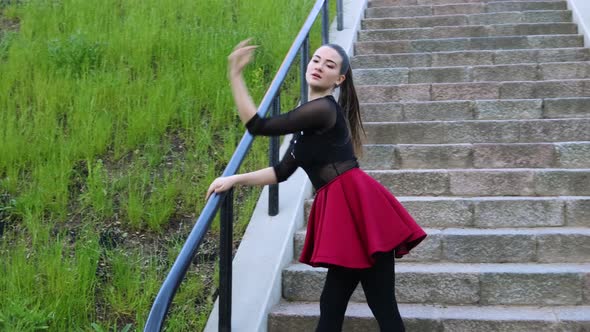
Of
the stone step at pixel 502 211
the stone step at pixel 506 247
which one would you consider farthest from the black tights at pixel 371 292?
the stone step at pixel 502 211

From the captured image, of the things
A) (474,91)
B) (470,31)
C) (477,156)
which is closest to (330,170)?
(477,156)

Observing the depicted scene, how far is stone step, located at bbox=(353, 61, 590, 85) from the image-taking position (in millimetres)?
5211

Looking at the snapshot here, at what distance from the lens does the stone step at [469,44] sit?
5.82 meters

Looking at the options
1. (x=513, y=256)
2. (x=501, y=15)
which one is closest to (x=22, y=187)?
(x=513, y=256)

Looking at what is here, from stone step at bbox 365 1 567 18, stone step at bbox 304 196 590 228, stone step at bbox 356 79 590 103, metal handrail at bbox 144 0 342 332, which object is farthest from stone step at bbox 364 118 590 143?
stone step at bbox 365 1 567 18

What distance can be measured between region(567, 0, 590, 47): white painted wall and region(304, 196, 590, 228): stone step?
2.66 m

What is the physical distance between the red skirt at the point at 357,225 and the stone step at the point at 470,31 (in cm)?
441

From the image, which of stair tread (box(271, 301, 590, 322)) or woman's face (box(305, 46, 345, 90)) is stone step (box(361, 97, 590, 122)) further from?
woman's face (box(305, 46, 345, 90))

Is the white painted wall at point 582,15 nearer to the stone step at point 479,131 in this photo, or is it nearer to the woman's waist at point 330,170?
the stone step at point 479,131

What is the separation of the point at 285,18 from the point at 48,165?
10.3 feet

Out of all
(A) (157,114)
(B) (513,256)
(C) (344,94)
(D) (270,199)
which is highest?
(C) (344,94)

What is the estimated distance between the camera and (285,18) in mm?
6273

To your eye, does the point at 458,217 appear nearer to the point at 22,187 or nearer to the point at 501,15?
the point at 22,187

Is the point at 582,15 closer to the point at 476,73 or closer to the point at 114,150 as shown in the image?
the point at 476,73
